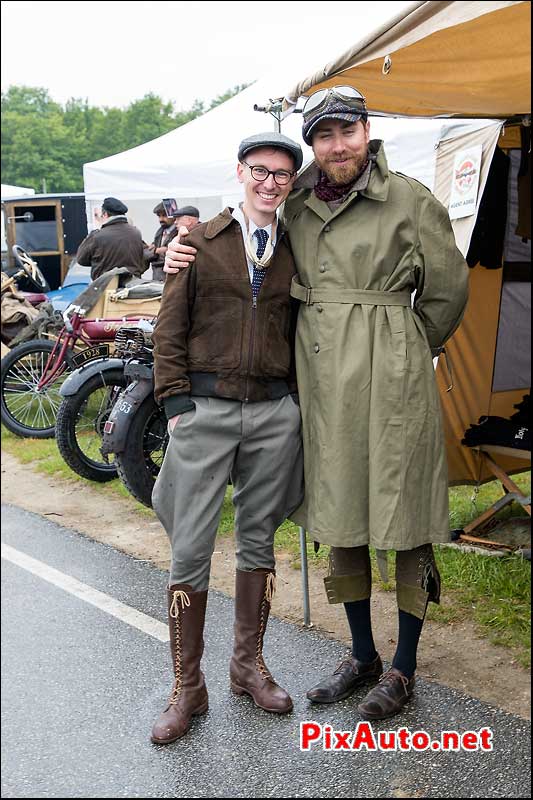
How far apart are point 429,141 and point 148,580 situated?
4.06 m

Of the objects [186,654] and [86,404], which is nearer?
[186,654]

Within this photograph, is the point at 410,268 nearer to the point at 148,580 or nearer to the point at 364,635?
the point at 364,635

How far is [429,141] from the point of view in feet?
21.8

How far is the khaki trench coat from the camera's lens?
9.40 feet

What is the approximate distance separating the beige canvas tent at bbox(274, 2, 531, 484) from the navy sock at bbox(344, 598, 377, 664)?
1740 mm

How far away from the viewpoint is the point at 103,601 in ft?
13.5

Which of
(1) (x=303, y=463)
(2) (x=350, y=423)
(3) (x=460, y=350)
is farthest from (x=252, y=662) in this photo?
(3) (x=460, y=350)

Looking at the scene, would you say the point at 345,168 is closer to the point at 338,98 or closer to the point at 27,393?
the point at 338,98

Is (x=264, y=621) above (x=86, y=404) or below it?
below

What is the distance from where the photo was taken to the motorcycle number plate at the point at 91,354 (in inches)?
241

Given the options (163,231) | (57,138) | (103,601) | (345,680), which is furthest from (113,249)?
(345,680)

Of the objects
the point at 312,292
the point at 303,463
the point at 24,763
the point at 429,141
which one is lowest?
the point at 24,763

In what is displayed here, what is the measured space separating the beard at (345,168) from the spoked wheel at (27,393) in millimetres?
4350

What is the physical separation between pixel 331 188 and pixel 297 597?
6.92 ft
